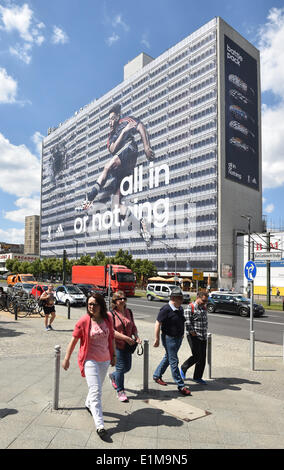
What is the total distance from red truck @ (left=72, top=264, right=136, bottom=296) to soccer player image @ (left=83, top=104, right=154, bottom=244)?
37078 millimetres

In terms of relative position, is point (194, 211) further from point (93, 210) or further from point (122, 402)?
point (122, 402)

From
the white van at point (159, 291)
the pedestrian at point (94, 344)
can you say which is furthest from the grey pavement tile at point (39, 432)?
the white van at point (159, 291)

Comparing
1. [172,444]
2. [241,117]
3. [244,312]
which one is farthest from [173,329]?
[241,117]

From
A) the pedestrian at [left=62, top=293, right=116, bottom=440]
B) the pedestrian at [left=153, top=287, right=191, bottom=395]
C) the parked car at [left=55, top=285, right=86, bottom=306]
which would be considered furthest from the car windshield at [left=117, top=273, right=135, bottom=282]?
the pedestrian at [left=62, top=293, right=116, bottom=440]

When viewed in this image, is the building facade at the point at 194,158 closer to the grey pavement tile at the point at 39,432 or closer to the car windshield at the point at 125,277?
the car windshield at the point at 125,277

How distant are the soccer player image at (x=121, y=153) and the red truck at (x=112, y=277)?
37.1 meters

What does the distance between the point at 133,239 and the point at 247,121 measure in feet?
117

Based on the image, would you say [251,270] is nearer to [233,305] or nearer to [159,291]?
[233,305]

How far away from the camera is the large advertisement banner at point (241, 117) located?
66562mm

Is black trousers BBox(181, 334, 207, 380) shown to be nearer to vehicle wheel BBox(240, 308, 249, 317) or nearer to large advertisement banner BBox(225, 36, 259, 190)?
vehicle wheel BBox(240, 308, 249, 317)

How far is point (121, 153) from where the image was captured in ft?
290

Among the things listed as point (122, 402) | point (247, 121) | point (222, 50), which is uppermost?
point (222, 50)

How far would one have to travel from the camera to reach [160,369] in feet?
20.5
